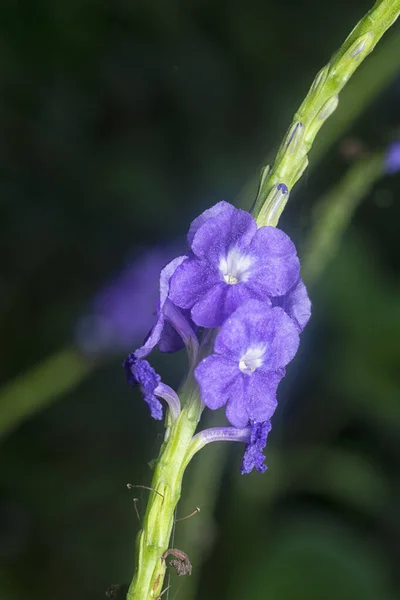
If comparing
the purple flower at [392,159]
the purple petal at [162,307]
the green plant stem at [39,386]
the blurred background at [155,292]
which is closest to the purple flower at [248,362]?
the purple petal at [162,307]

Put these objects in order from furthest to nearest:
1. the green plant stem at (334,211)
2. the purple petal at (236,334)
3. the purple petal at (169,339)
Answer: the green plant stem at (334,211) → the purple petal at (169,339) → the purple petal at (236,334)

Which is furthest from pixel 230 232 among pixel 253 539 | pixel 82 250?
pixel 82 250

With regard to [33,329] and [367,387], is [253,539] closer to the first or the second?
[367,387]

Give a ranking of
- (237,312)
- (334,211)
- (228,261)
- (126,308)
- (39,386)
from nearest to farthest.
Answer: (237,312) → (228,261) → (334,211) → (39,386) → (126,308)

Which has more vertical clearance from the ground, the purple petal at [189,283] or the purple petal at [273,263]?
the purple petal at [273,263]

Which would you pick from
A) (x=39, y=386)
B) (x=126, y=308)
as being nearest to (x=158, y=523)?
(x=39, y=386)

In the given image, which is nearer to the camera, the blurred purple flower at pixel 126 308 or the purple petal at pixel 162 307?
the purple petal at pixel 162 307

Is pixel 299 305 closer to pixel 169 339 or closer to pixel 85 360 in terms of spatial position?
pixel 169 339

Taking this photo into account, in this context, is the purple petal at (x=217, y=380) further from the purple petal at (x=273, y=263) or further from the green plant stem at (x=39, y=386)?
the green plant stem at (x=39, y=386)
